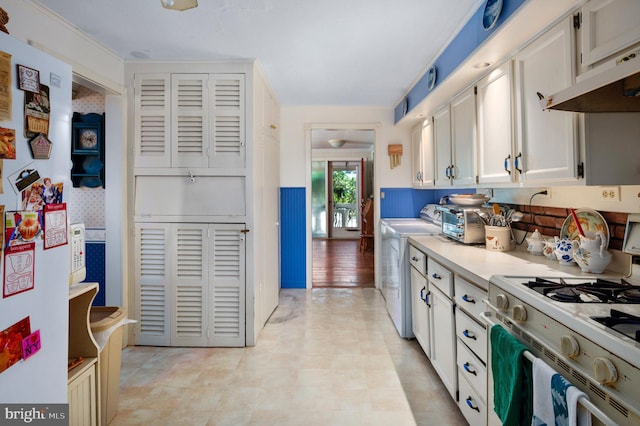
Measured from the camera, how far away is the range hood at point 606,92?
947 millimetres

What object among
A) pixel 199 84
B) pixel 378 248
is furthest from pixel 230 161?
pixel 378 248

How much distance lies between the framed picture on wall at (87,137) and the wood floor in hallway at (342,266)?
3014mm

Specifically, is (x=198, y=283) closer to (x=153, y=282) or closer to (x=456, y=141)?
(x=153, y=282)

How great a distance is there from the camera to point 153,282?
2762mm

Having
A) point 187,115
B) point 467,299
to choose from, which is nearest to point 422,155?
point 467,299

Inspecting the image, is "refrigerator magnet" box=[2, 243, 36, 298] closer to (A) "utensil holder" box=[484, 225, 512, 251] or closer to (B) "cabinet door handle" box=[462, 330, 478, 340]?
(B) "cabinet door handle" box=[462, 330, 478, 340]

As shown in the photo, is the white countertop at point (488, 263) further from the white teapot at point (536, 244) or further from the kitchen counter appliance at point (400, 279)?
the kitchen counter appliance at point (400, 279)

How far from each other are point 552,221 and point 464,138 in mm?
896

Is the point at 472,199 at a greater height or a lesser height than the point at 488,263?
greater

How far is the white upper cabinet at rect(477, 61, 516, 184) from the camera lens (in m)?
1.89

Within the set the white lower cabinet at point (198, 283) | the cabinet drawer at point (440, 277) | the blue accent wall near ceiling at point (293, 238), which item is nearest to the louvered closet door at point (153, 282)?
the white lower cabinet at point (198, 283)

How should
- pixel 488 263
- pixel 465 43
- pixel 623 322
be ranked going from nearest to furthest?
pixel 623 322 → pixel 488 263 → pixel 465 43

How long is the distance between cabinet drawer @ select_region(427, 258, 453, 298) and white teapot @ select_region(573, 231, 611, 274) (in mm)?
622

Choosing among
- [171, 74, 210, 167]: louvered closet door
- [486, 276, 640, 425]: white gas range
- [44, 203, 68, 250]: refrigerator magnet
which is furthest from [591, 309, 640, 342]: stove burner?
[171, 74, 210, 167]: louvered closet door
